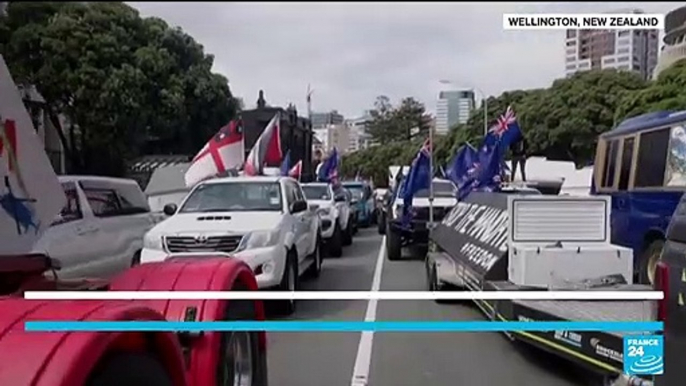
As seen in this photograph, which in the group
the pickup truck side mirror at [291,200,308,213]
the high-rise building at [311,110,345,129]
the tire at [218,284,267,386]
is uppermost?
the high-rise building at [311,110,345,129]

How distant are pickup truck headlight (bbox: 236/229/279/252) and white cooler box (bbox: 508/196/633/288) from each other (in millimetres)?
2866

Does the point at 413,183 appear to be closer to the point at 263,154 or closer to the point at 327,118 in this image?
the point at 263,154

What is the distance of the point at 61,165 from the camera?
13.2 feet

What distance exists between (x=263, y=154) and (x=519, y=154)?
3153mm

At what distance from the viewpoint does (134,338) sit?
297 cm

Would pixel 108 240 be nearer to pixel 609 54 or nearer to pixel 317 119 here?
pixel 317 119

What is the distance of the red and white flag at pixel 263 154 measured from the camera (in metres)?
6.35

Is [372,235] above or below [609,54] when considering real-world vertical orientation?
below

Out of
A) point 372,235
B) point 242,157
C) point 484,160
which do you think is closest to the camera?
point 242,157

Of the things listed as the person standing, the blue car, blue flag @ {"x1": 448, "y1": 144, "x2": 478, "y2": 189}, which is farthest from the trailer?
the blue car

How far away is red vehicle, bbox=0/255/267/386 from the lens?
100 inches

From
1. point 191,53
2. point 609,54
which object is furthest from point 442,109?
point 191,53

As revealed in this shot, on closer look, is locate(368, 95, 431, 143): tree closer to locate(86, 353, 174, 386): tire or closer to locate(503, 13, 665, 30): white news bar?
locate(503, 13, 665, 30): white news bar

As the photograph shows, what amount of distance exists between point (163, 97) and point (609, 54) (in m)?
2.33
